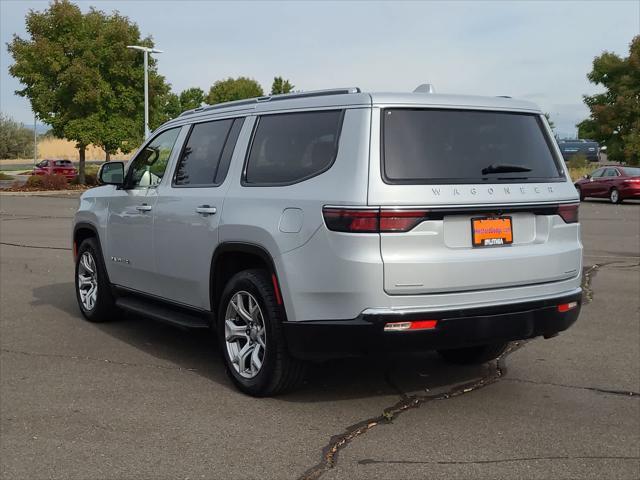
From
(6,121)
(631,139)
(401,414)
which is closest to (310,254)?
(401,414)

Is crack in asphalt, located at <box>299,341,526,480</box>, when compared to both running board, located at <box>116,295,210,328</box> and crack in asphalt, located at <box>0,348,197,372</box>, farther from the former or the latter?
crack in asphalt, located at <box>0,348,197,372</box>

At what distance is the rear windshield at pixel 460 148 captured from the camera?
179 inches

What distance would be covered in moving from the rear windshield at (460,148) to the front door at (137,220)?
7.91 feet

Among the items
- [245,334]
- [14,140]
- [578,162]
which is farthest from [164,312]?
[14,140]

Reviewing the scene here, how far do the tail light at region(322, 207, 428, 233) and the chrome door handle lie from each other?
4.29 feet

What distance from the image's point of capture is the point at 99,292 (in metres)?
7.32

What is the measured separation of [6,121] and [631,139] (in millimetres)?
78918

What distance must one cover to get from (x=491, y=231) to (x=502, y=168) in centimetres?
43

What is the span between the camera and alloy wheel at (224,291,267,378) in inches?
201

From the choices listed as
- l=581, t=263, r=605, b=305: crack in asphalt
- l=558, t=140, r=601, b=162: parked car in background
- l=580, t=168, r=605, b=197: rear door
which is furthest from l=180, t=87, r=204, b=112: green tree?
l=581, t=263, r=605, b=305: crack in asphalt

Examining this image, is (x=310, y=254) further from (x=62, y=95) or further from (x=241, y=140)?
(x=62, y=95)

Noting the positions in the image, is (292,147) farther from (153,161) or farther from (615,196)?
(615,196)

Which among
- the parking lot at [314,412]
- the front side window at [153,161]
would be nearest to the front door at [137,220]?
the front side window at [153,161]

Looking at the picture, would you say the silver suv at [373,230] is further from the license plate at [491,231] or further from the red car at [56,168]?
the red car at [56,168]
